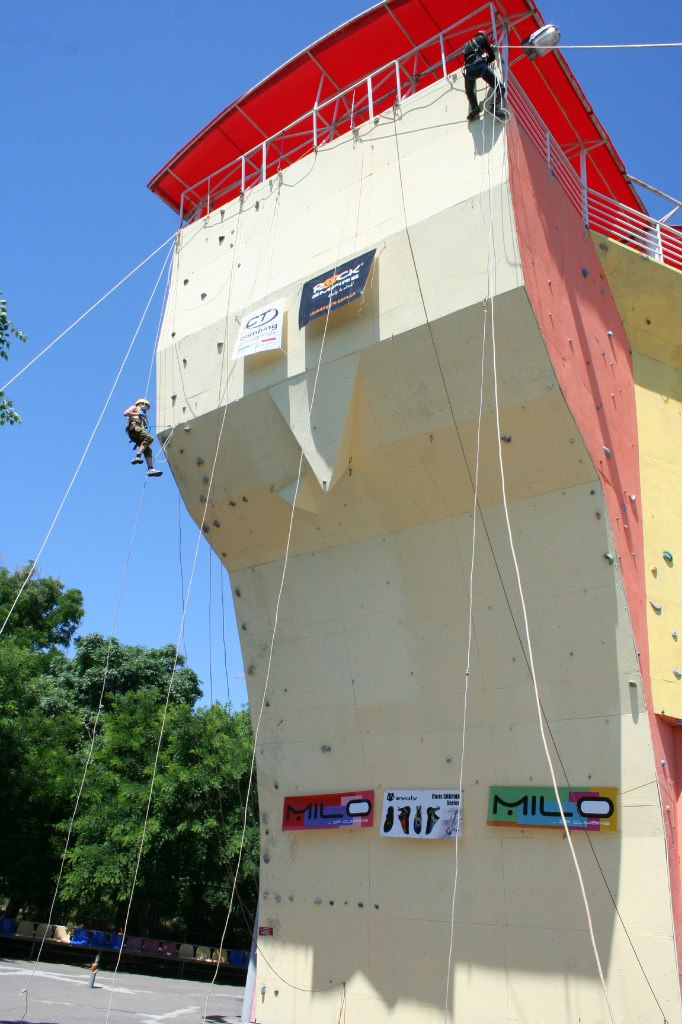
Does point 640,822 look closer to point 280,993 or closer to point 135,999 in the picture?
point 280,993

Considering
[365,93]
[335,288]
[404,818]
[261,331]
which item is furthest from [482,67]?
[404,818]

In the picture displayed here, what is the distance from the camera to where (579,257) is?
10258 millimetres

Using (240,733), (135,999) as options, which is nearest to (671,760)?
(135,999)

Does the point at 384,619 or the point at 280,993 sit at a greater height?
the point at 384,619

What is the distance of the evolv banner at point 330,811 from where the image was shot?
10.3m

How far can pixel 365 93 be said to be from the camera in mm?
12477

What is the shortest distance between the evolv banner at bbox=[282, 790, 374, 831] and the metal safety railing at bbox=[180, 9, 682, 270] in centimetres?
841

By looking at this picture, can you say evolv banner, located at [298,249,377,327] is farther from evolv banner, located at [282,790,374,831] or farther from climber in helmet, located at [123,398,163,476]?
evolv banner, located at [282,790,374,831]

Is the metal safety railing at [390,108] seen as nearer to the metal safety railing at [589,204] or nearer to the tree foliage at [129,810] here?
the metal safety railing at [589,204]

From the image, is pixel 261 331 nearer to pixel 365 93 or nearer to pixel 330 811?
pixel 365 93

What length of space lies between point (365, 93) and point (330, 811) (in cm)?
1095

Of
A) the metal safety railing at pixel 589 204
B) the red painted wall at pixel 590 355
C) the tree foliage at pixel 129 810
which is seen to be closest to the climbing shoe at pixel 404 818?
the red painted wall at pixel 590 355

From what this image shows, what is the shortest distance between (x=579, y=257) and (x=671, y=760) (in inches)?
250

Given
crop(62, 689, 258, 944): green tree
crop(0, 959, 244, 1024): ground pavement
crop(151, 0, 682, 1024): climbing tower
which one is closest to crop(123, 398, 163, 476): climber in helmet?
crop(151, 0, 682, 1024): climbing tower
